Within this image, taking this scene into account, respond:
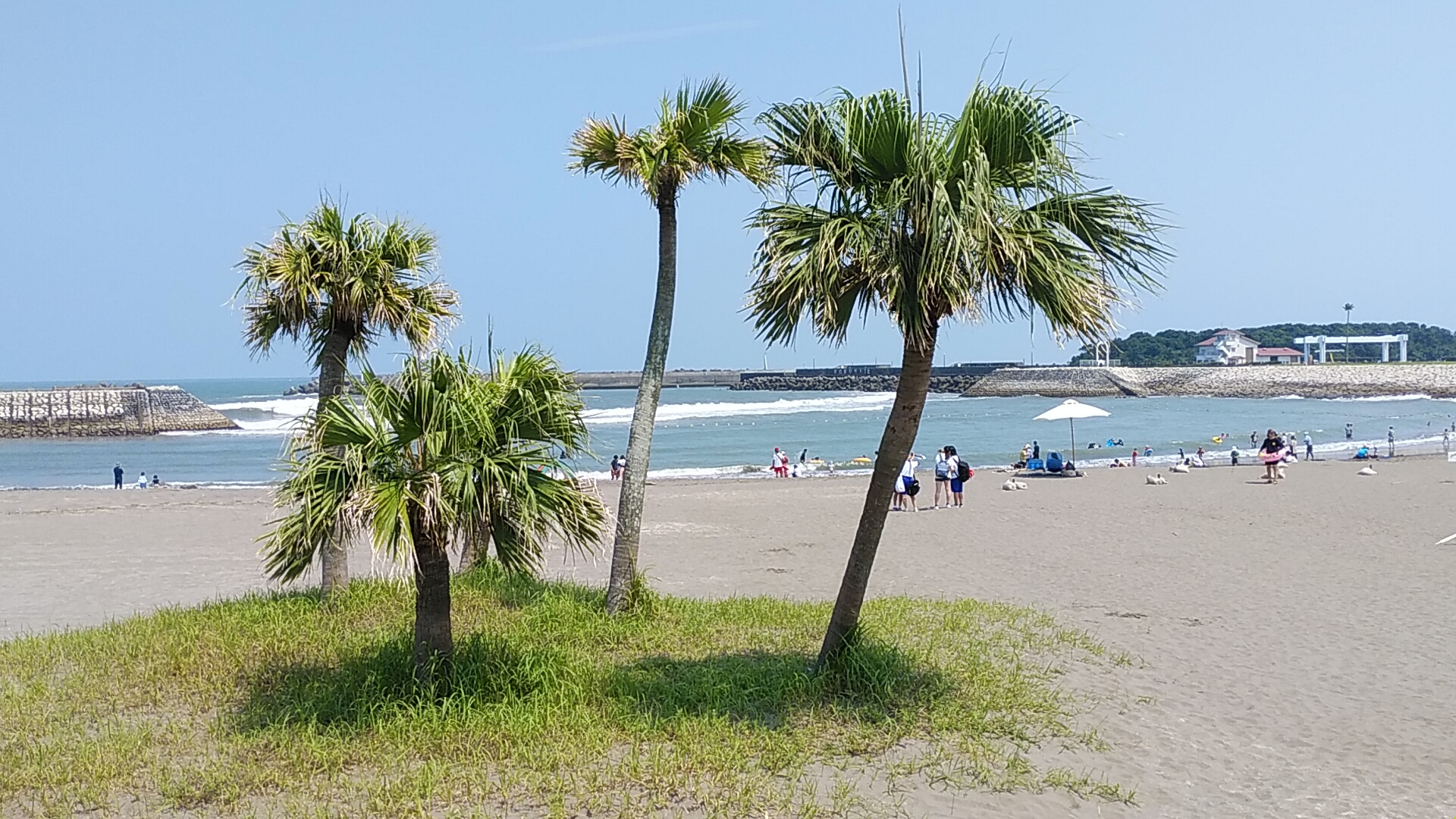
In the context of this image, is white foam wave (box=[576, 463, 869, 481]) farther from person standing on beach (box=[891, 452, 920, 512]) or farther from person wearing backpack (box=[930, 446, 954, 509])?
person standing on beach (box=[891, 452, 920, 512])

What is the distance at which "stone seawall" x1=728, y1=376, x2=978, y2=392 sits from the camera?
11925cm

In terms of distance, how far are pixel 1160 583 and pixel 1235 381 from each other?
96927 mm

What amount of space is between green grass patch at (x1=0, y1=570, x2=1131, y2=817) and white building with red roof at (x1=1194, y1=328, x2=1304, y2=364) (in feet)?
466

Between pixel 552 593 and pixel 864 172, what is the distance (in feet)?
18.3

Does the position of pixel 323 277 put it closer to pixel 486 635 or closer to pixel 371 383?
pixel 371 383

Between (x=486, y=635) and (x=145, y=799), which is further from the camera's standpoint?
(x=486, y=635)

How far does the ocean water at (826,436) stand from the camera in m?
40.2

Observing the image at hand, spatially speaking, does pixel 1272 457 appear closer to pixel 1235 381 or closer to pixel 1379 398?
pixel 1379 398

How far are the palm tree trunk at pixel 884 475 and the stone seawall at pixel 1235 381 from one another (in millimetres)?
95775

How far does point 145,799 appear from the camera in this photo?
5555mm

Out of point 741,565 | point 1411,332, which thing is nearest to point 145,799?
point 741,565

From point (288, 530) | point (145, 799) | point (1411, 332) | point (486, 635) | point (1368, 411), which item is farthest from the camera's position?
point (1411, 332)

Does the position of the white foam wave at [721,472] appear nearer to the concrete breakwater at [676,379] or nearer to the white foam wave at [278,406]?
the white foam wave at [278,406]

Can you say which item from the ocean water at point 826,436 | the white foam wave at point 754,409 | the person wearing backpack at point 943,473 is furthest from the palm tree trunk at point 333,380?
the white foam wave at point 754,409
